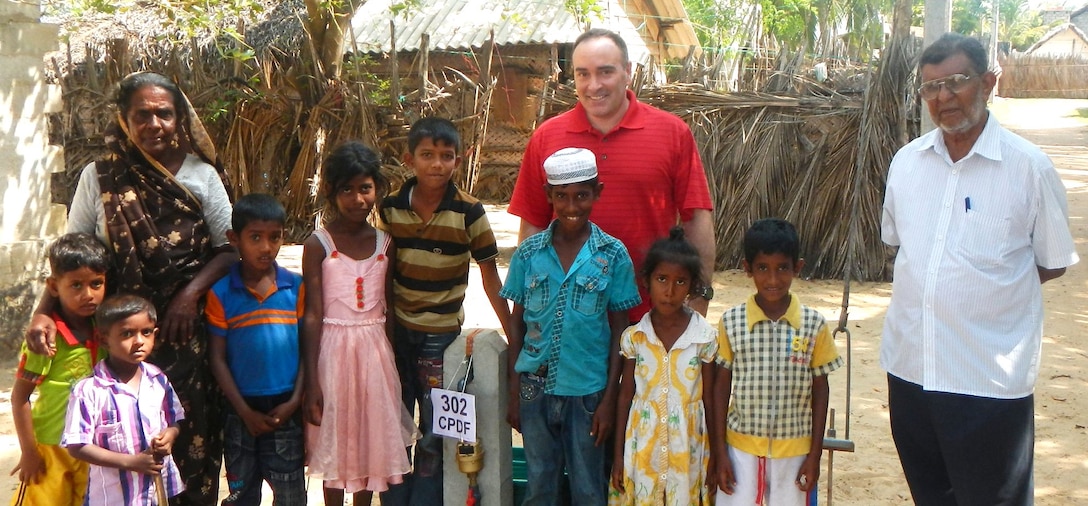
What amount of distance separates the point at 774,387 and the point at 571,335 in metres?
0.67

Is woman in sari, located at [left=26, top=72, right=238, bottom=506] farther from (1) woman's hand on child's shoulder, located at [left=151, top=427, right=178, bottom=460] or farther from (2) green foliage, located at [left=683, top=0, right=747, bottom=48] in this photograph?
(2) green foliage, located at [left=683, top=0, right=747, bottom=48]

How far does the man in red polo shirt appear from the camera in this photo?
3.02m

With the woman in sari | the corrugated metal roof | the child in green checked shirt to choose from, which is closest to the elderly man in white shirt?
the child in green checked shirt

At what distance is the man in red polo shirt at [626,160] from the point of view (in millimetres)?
3018

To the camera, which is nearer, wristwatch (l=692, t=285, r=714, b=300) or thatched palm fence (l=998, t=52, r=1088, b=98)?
wristwatch (l=692, t=285, r=714, b=300)

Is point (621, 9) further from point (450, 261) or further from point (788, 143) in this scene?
point (450, 261)

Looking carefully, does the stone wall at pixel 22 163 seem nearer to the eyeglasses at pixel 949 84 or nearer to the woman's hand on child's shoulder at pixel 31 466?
the woman's hand on child's shoulder at pixel 31 466

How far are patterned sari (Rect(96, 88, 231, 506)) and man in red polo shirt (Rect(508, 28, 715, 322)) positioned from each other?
3.73 ft

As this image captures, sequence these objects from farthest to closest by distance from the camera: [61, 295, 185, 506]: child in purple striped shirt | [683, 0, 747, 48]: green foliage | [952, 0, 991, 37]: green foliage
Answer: [952, 0, 991, 37]: green foliage, [683, 0, 747, 48]: green foliage, [61, 295, 185, 506]: child in purple striped shirt

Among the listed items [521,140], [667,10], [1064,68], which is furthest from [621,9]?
[1064,68]

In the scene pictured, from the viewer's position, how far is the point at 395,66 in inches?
390

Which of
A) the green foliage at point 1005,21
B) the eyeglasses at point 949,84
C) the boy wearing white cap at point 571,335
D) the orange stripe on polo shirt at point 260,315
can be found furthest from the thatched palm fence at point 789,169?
the green foliage at point 1005,21

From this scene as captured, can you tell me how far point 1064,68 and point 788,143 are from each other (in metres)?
31.8

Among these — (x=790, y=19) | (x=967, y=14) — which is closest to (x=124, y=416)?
(x=790, y=19)
